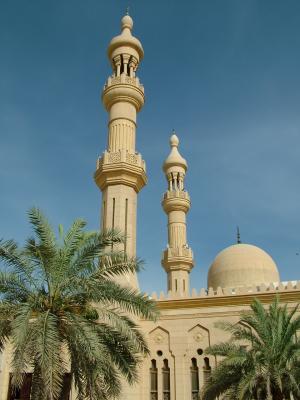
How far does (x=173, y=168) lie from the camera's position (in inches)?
1172

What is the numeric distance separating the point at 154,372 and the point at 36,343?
8.27m

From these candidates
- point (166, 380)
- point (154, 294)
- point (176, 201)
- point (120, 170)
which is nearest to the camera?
point (166, 380)

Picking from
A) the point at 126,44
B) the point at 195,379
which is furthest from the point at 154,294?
the point at 126,44

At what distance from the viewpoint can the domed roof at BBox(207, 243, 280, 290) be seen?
78.1ft

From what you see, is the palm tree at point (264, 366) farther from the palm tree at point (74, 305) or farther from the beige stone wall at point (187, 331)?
the beige stone wall at point (187, 331)

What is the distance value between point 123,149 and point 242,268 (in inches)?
376

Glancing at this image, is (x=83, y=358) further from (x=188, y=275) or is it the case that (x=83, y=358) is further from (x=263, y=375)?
(x=188, y=275)

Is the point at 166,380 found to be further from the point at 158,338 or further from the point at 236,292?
the point at 236,292

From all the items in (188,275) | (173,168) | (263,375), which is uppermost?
(173,168)

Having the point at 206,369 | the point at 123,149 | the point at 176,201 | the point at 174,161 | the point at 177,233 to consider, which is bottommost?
the point at 206,369

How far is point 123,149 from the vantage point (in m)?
18.3

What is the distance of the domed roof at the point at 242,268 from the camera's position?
23797mm

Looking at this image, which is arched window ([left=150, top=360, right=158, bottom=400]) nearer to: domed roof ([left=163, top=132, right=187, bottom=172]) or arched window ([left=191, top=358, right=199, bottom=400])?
arched window ([left=191, top=358, right=199, bottom=400])

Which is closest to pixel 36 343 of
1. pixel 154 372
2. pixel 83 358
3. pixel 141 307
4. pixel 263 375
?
pixel 83 358
